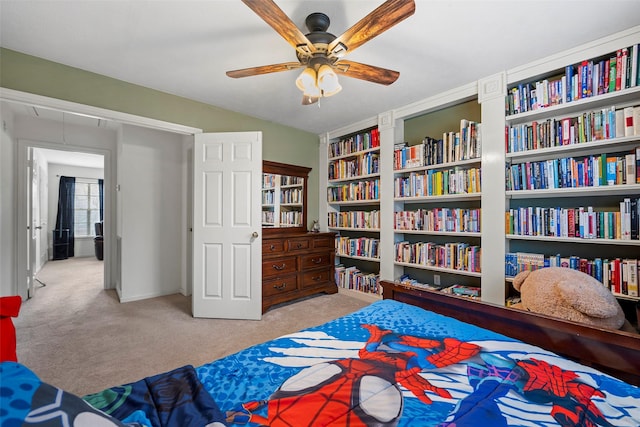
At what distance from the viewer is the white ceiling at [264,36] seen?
1.71 m

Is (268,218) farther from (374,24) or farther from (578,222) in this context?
(578,222)

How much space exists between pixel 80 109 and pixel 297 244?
101 inches

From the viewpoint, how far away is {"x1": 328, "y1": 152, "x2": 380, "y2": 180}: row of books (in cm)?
367

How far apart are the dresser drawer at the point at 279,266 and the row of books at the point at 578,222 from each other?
2.39 meters

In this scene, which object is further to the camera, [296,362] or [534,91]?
[534,91]

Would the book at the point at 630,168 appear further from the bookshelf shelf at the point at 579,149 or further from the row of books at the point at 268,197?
the row of books at the point at 268,197

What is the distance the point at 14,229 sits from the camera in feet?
10.6

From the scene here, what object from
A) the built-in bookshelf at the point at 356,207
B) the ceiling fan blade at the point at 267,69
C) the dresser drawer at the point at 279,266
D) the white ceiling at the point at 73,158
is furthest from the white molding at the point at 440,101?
the white ceiling at the point at 73,158

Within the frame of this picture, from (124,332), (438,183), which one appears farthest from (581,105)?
(124,332)

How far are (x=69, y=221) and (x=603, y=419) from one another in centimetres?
961

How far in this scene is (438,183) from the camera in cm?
294

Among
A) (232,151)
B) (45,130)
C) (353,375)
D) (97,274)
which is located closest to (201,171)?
(232,151)

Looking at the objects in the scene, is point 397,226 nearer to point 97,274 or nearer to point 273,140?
point 273,140

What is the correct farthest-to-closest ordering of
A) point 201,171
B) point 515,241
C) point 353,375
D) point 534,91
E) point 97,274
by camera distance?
point 97,274, point 201,171, point 515,241, point 534,91, point 353,375
